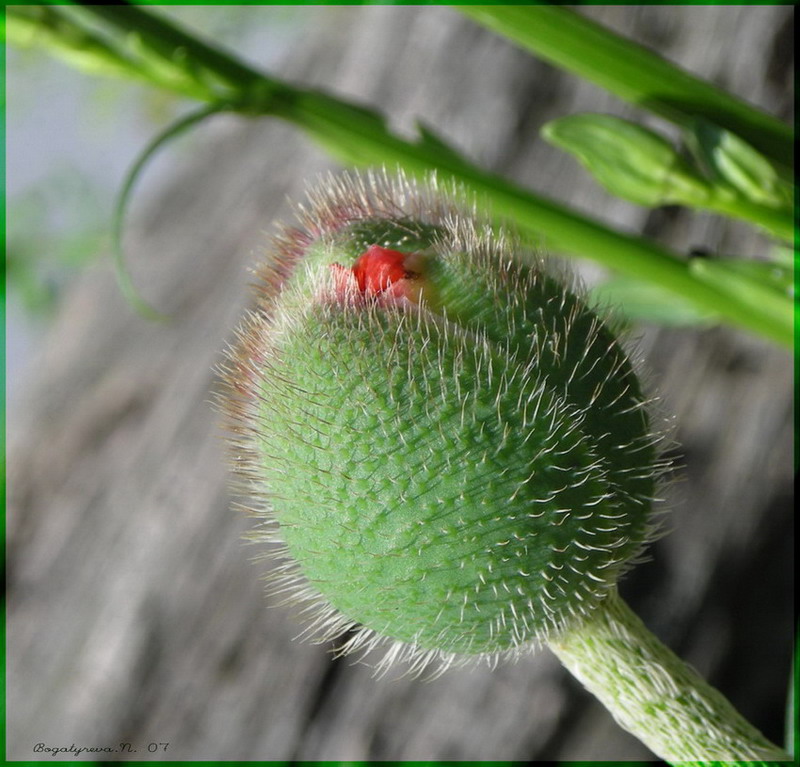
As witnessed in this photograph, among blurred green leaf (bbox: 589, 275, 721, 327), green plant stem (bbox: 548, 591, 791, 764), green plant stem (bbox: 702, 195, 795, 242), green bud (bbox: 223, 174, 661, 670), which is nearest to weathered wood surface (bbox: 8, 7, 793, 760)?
blurred green leaf (bbox: 589, 275, 721, 327)

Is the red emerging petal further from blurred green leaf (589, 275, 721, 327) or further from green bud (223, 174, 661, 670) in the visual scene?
blurred green leaf (589, 275, 721, 327)

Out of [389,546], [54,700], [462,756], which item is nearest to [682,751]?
[389,546]

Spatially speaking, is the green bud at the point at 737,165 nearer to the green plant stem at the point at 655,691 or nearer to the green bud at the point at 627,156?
the green bud at the point at 627,156

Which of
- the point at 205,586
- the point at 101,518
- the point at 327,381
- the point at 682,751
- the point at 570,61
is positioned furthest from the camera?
the point at 101,518

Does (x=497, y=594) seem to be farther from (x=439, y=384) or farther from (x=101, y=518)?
(x=101, y=518)

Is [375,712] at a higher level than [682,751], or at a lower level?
lower
